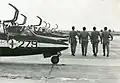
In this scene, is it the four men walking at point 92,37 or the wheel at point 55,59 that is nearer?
the wheel at point 55,59

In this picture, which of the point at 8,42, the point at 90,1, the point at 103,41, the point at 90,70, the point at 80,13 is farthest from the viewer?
the point at 80,13

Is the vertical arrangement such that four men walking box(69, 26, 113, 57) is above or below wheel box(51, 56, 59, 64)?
above

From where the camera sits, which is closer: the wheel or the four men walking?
the wheel

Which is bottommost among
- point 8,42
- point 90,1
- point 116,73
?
point 116,73

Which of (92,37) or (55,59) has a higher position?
(92,37)

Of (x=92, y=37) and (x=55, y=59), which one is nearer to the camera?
(x=55, y=59)

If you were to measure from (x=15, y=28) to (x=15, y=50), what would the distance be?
106 centimetres

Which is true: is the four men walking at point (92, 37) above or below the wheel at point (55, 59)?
above

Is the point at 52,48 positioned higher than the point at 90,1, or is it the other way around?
the point at 90,1

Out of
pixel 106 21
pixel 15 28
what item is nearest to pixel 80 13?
pixel 106 21

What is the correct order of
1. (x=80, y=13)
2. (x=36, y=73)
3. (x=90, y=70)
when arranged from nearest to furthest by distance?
(x=36, y=73) → (x=90, y=70) → (x=80, y=13)

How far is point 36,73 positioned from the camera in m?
10.7

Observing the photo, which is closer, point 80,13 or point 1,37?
point 1,37

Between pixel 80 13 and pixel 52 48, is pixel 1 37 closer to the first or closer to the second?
pixel 52 48
